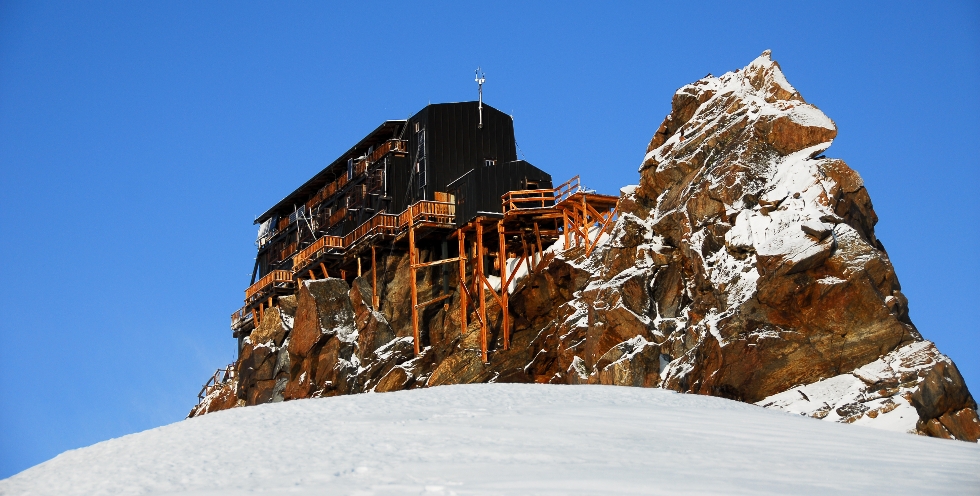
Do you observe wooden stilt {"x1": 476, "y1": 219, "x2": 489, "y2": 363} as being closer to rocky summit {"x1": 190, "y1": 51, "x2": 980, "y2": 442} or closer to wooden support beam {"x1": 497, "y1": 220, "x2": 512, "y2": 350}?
rocky summit {"x1": 190, "y1": 51, "x2": 980, "y2": 442}

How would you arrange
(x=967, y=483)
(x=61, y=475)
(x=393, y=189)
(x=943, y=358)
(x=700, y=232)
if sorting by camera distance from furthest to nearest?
(x=393, y=189), (x=700, y=232), (x=943, y=358), (x=61, y=475), (x=967, y=483)

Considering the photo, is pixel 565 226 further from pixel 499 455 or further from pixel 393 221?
pixel 499 455

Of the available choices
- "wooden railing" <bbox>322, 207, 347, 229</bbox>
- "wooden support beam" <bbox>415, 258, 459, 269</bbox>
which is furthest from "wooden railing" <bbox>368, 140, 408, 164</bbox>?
"wooden support beam" <bbox>415, 258, 459, 269</bbox>

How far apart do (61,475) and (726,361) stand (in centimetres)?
2055

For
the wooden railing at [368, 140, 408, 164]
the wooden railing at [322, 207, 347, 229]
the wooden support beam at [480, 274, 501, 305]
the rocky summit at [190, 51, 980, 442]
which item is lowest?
the rocky summit at [190, 51, 980, 442]

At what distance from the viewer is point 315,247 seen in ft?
192

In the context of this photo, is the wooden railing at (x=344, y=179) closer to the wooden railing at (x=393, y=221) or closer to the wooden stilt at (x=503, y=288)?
the wooden railing at (x=393, y=221)

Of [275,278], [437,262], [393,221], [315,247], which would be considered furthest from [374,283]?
[275,278]

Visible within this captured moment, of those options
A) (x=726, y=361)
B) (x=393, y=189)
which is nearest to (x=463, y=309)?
(x=393, y=189)

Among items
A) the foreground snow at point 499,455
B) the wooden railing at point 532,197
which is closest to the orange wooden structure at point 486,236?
the wooden railing at point 532,197

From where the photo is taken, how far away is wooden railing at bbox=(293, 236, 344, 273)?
57812 mm

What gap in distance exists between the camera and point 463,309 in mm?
50188

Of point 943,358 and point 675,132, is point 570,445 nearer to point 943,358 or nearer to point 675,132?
point 943,358

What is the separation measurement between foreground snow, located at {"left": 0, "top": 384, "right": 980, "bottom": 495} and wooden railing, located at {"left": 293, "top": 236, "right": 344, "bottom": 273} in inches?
1394
